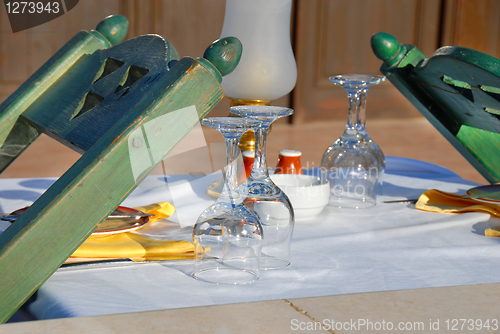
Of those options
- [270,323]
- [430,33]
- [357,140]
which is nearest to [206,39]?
Result: [430,33]

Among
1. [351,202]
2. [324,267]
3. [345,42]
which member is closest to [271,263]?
[324,267]

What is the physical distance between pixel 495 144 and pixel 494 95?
18cm

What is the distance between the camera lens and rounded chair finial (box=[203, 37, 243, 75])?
0.58 metres

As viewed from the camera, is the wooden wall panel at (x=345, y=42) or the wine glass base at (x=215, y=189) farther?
the wooden wall panel at (x=345, y=42)

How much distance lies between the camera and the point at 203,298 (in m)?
0.55

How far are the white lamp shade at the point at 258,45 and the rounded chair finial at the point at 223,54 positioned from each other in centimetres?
43

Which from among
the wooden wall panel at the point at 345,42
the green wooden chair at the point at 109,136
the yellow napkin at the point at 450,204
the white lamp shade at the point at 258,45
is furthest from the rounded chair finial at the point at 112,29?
the wooden wall panel at the point at 345,42

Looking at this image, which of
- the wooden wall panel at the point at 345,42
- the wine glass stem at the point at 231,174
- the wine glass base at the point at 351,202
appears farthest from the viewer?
the wooden wall panel at the point at 345,42

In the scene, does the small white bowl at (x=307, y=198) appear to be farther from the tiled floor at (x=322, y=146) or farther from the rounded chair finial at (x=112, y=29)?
the tiled floor at (x=322, y=146)

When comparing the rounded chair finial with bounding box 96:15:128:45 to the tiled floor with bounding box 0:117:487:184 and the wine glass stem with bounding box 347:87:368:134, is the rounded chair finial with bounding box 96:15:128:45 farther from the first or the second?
the tiled floor with bounding box 0:117:487:184

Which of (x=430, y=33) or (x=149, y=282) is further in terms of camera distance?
(x=430, y=33)

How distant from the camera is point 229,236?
2.09 feet

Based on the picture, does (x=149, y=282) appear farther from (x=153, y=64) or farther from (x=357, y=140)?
(x=357, y=140)

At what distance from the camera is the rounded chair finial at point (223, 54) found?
58 cm
